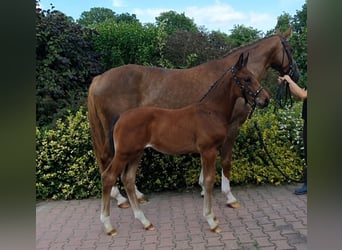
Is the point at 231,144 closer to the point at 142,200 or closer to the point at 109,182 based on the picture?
the point at 142,200

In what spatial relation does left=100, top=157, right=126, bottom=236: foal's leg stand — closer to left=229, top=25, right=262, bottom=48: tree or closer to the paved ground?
the paved ground

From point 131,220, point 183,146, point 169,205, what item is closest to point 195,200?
point 169,205

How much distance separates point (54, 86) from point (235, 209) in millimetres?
4215

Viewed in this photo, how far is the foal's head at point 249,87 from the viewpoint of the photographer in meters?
3.24

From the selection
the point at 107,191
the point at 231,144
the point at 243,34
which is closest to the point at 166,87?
the point at 231,144

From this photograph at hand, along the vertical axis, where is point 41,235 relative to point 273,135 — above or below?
below

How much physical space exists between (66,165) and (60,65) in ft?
9.50

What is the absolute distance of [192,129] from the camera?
3.33 m

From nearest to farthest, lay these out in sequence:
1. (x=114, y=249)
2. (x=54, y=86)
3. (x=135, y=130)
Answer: (x=114, y=249) → (x=135, y=130) → (x=54, y=86)

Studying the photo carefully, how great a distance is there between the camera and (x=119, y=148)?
3.33 meters

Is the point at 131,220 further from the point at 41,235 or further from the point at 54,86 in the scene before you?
the point at 54,86

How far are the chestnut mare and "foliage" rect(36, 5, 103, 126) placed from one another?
274cm

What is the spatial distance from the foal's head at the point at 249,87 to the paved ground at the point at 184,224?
126 cm

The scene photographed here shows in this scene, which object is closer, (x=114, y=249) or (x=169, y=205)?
(x=114, y=249)
